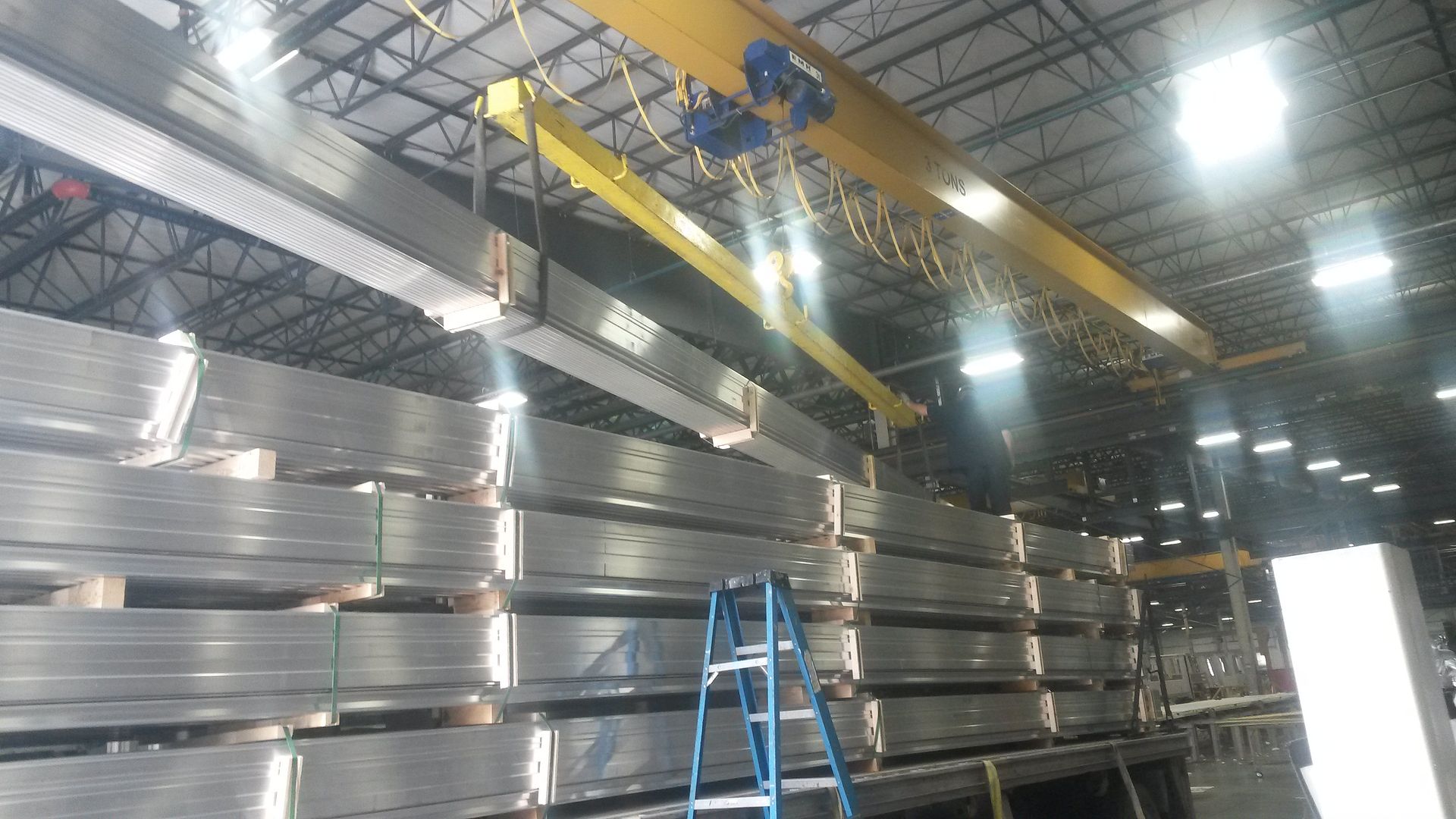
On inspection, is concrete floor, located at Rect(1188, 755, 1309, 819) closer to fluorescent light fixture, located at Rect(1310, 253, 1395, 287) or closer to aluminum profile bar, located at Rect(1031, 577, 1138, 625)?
aluminum profile bar, located at Rect(1031, 577, 1138, 625)

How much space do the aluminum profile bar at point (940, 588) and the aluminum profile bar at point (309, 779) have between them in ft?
8.13

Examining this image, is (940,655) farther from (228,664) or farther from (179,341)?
(179,341)

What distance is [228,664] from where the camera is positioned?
3.31 meters

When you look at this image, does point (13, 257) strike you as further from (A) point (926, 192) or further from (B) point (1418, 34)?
(B) point (1418, 34)

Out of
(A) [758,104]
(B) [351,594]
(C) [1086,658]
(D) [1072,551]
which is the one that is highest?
(A) [758,104]

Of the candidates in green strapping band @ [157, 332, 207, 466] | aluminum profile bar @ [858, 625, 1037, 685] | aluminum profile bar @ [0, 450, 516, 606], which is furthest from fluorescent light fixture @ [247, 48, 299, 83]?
aluminum profile bar @ [858, 625, 1037, 685]

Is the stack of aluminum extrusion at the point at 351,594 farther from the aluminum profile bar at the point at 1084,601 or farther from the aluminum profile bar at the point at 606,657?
the aluminum profile bar at the point at 1084,601

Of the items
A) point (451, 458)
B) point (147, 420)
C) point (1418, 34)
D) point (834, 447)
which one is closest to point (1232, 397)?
point (1418, 34)

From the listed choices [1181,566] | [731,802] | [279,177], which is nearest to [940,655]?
[731,802]

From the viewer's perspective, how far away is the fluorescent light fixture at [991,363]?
14.9m

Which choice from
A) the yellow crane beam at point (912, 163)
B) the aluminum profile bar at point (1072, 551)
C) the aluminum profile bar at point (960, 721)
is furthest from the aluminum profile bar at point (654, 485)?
the aluminum profile bar at point (1072, 551)

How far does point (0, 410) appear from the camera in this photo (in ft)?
10.00

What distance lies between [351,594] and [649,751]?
58.2 inches

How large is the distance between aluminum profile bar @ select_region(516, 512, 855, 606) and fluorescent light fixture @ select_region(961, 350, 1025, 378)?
31.0 ft
